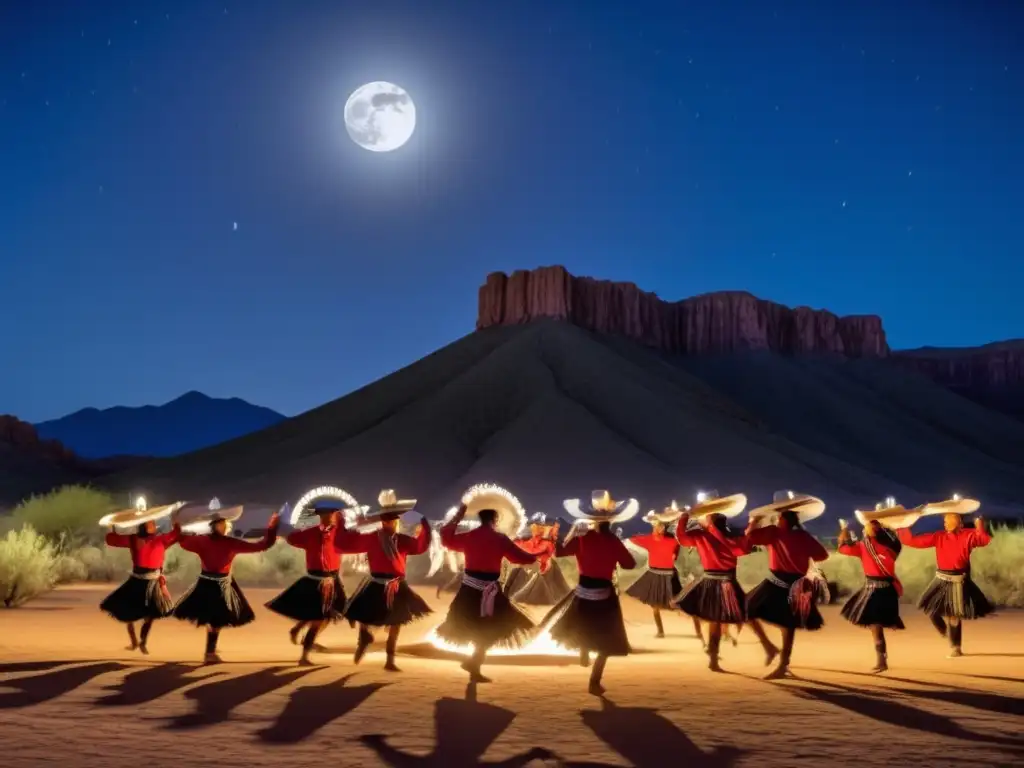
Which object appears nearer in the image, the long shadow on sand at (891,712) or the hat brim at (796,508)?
the long shadow on sand at (891,712)

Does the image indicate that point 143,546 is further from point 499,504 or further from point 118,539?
point 499,504

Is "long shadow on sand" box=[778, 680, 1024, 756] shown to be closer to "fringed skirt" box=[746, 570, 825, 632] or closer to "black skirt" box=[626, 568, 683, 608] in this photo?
"fringed skirt" box=[746, 570, 825, 632]

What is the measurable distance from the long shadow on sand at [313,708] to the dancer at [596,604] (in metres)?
2.14

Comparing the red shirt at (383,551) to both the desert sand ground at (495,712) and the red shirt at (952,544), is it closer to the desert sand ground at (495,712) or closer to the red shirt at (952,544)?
the desert sand ground at (495,712)

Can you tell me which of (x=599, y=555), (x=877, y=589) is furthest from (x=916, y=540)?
(x=599, y=555)

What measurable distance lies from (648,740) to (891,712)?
2804 millimetres

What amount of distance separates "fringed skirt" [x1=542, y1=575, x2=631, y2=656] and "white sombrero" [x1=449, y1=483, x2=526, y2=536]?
145cm

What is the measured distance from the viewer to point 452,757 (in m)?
8.33

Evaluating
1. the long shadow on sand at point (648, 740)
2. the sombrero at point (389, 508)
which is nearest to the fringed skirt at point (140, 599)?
the sombrero at point (389, 508)

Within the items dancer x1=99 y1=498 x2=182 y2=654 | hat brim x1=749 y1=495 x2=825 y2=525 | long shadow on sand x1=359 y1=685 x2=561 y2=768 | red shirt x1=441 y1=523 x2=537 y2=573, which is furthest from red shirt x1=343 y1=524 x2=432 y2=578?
hat brim x1=749 y1=495 x2=825 y2=525

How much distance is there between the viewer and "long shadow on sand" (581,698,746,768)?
8.34 meters

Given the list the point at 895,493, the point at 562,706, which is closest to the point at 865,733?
the point at 562,706

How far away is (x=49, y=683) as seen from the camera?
1132cm

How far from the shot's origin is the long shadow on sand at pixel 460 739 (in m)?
8.18
